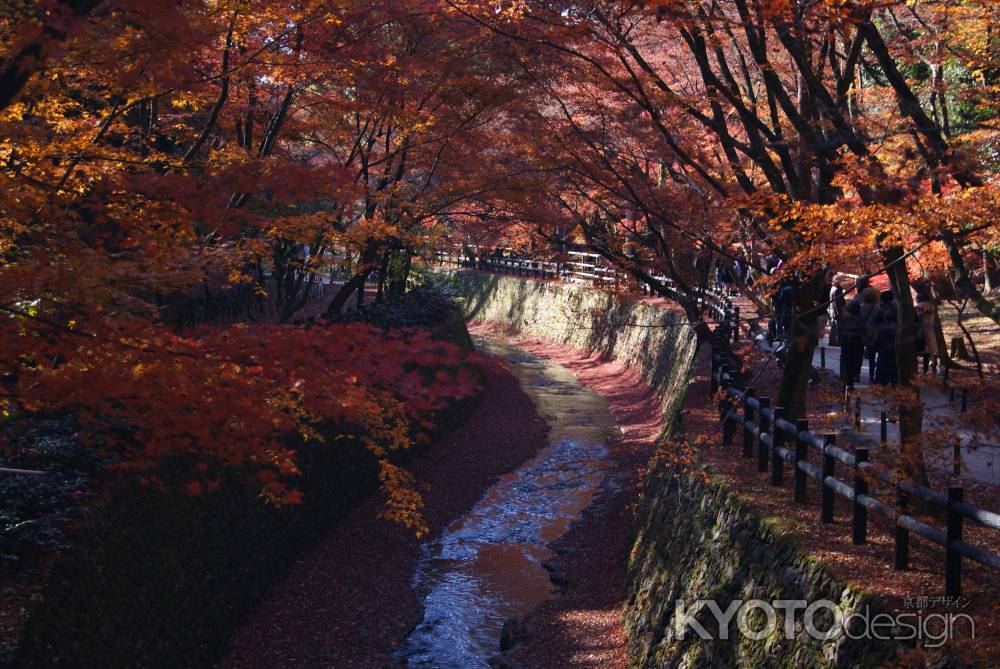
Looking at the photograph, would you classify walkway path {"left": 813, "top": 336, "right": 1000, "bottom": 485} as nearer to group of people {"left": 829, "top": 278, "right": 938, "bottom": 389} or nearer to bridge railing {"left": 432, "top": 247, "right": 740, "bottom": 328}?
group of people {"left": 829, "top": 278, "right": 938, "bottom": 389}

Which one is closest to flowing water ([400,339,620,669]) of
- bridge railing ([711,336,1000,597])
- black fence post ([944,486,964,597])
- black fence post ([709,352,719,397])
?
black fence post ([709,352,719,397])

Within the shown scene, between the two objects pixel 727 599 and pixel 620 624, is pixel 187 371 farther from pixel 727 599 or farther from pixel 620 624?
pixel 620 624

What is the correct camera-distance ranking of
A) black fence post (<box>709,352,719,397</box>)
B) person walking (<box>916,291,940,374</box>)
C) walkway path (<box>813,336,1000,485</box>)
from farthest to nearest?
black fence post (<box>709,352,719,397</box>) → person walking (<box>916,291,940,374</box>) → walkway path (<box>813,336,1000,485</box>)

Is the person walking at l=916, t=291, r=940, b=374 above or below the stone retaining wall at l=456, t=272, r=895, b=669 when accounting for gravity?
above

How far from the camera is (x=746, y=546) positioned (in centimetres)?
817

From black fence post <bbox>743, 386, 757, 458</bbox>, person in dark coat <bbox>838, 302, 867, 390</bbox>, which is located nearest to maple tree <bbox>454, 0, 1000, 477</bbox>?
black fence post <bbox>743, 386, 757, 458</bbox>

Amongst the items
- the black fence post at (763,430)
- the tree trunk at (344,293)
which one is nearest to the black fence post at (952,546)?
the black fence post at (763,430)

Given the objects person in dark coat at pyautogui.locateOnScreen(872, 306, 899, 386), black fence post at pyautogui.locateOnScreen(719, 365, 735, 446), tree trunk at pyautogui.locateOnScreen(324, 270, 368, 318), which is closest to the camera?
black fence post at pyautogui.locateOnScreen(719, 365, 735, 446)

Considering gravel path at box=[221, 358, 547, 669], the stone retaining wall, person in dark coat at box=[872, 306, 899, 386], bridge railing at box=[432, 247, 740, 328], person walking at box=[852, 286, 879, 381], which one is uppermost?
bridge railing at box=[432, 247, 740, 328]

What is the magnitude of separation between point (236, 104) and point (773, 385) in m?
10.2

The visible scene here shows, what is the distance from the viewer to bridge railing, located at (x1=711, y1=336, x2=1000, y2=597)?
5934 mm

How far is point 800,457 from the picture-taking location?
8.55 m

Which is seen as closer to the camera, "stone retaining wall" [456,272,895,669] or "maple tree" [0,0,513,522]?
"stone retaining wall" [456,272,895,669]

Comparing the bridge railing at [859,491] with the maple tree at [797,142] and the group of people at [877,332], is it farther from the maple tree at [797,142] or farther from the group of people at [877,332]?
the group of people at [877,332]
